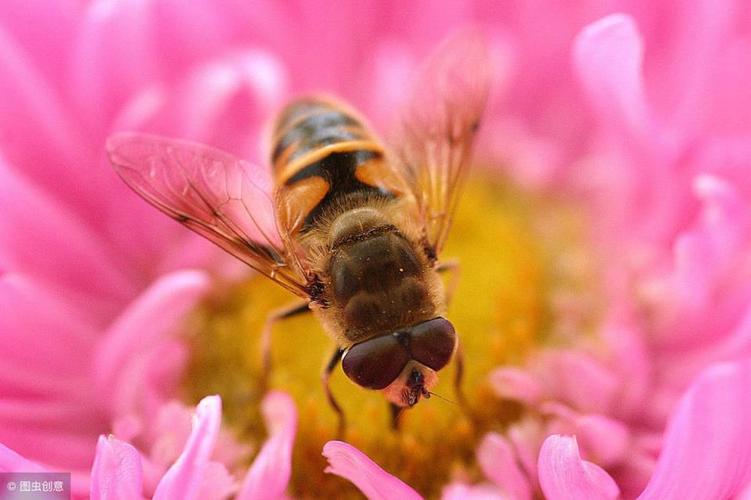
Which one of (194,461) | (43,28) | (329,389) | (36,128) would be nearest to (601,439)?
(329,389)

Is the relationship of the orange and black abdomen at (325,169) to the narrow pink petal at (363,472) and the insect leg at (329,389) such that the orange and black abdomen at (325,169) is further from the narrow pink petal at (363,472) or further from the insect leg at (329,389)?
the narrow pink petal at (363,472)

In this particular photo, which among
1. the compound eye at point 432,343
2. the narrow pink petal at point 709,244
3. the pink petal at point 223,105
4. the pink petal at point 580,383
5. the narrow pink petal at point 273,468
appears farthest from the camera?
the pink petal at point 223,105

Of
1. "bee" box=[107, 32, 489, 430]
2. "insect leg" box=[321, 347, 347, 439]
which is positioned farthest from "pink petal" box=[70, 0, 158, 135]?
"insect leg" box=[321, 347, 347, 439]

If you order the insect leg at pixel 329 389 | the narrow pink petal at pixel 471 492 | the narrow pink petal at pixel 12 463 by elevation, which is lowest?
the narrow pink petal at pixel 471 492

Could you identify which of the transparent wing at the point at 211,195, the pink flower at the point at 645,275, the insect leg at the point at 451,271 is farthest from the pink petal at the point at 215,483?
the insect leg at the point at 451,271

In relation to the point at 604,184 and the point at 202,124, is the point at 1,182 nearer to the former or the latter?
the point at 202,124

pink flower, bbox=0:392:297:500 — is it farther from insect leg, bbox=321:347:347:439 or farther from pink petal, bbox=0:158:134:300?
pink petal, bbox=0:158:134:300

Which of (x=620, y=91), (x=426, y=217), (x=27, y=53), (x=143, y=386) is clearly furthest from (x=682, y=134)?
(x=27, y=53)

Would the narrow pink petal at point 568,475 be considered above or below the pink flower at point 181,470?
below
